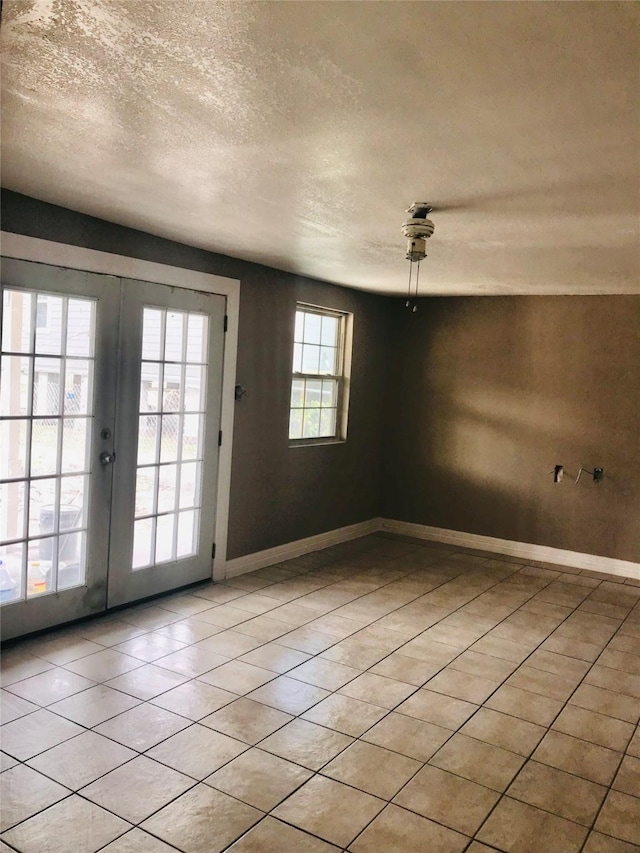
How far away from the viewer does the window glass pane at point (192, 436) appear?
4.75 meters

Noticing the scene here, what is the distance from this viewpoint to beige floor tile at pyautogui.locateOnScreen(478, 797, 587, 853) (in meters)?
2.37

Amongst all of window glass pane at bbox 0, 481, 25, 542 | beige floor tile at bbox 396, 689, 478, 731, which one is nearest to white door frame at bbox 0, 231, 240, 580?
window glass pane at bbox 0, 481, 25, 542

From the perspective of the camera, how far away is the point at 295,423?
19.8 feet

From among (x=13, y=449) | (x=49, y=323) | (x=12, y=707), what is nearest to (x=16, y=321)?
(x=49, y=323)

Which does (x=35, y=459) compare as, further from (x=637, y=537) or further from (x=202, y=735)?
(x=637, y=537)

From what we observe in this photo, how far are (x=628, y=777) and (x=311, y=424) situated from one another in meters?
3.93

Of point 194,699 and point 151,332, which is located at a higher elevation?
point 151,332

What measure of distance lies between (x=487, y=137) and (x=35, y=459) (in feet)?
9.19

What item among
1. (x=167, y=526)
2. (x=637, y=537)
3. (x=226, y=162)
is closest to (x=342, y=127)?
(x=226, y=162)

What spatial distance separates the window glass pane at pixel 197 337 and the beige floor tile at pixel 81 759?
2.55m

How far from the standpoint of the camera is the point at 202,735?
296cm

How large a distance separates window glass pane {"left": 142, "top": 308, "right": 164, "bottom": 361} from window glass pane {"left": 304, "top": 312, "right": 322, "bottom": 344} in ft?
5.93

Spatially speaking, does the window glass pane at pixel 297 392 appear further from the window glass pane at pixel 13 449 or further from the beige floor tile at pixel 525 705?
the beige floor tile at pixel 525 705

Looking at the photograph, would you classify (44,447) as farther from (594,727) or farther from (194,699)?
(594,727)
